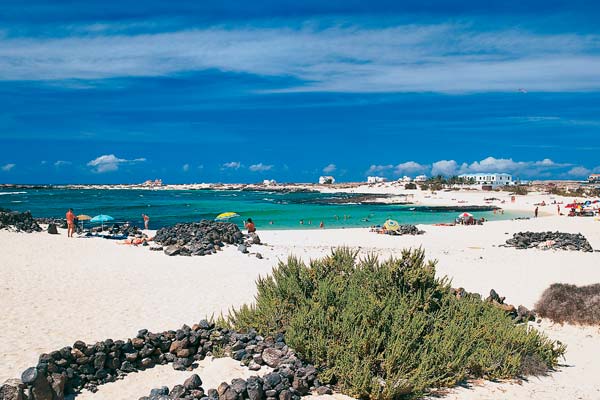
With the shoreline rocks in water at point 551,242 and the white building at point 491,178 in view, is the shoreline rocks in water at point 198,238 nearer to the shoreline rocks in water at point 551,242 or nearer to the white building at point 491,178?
the shoreline rocks in water at point 551,242

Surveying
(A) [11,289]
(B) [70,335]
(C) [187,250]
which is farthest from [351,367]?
(C) [187,250]

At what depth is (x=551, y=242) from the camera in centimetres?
2397

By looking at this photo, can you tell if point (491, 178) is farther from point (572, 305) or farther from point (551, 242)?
point (572, 305)

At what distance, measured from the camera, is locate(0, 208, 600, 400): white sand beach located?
7.63m

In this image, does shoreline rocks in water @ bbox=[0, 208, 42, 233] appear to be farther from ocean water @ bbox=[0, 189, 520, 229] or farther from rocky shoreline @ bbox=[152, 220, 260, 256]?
ocean water @ bbox=[0, 189, 520, 229]

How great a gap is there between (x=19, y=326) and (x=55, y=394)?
4.35 metres

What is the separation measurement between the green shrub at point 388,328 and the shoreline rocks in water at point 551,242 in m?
15.4

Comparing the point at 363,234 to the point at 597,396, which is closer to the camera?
the point at 597,396

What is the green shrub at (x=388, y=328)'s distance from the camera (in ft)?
22.9

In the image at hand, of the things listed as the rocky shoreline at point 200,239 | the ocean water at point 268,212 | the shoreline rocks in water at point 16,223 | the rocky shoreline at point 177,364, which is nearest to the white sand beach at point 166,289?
the rocky shoreline at point 177,364

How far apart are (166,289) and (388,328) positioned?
28.7 ft

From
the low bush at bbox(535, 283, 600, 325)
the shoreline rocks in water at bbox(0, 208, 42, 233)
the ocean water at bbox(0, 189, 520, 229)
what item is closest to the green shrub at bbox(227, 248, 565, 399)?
the low bush at bbox(535, 283, 600, 325)

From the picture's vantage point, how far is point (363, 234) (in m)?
32.8

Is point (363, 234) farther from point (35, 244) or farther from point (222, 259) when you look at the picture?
point (35, 244)
